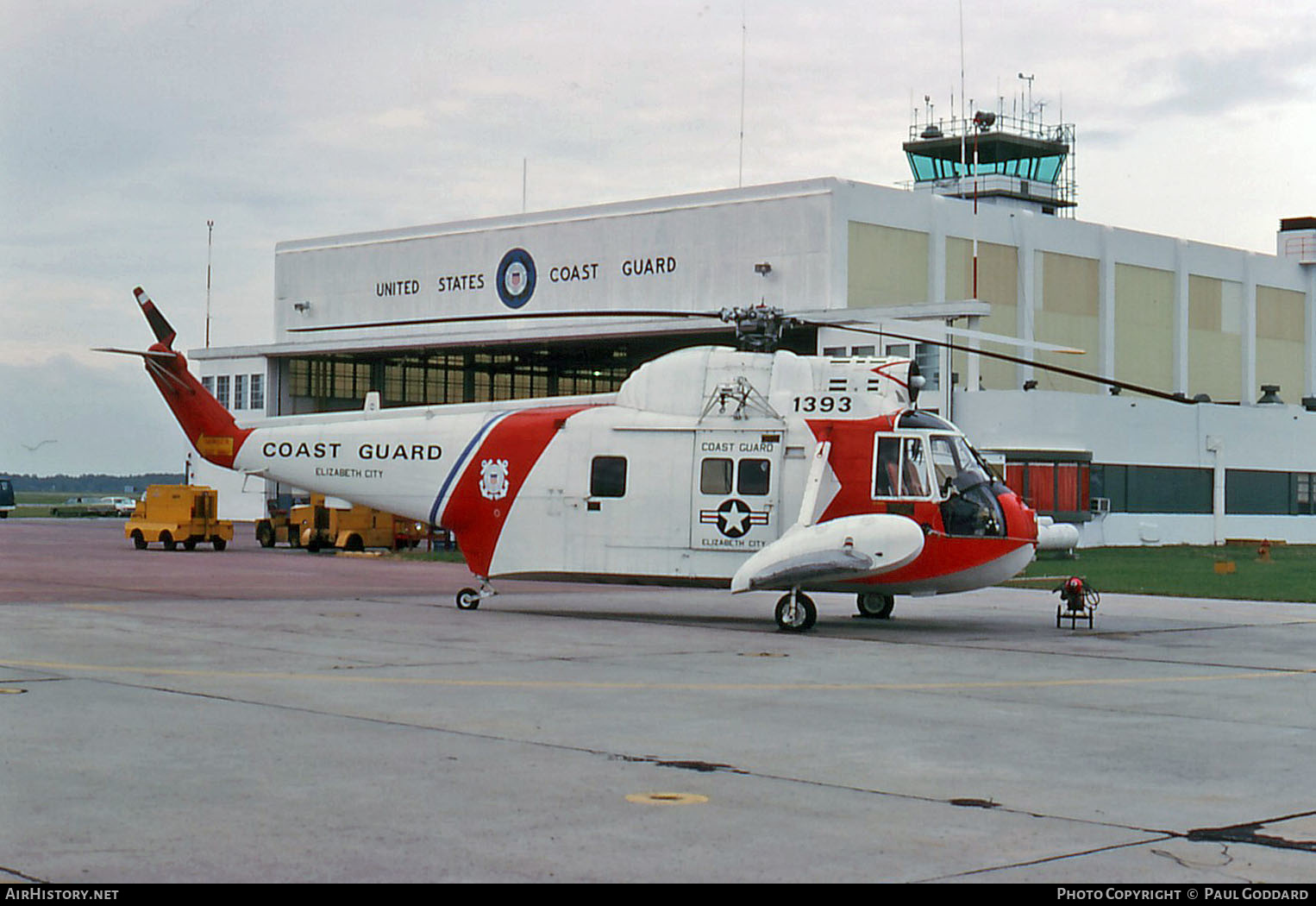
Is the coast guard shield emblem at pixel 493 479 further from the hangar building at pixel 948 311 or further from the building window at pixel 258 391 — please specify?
the building window at pixel 258 391

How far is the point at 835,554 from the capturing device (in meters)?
20.2

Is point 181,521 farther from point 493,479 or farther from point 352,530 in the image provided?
point 493,479

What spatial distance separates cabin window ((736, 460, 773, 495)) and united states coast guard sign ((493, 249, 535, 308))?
36.8 meters

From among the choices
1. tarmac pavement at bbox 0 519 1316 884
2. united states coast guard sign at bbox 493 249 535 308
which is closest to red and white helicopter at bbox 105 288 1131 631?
tarmac pavement at bbox 0 519 1316 884

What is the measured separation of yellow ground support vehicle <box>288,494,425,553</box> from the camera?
4556 centimetres

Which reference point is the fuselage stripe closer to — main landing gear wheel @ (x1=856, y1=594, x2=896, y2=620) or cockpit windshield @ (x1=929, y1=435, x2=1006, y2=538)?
main landing gear wheel @ (x1=856, y1=594, x2=896, y2=620)

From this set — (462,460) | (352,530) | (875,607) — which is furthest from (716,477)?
(352,530)

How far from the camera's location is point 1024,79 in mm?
69188

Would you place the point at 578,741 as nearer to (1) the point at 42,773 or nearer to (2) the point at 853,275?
(1) the point at 42,773

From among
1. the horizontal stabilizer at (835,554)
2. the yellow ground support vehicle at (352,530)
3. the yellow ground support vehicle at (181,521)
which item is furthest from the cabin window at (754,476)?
the yellow ground support vehicle at (181,521)

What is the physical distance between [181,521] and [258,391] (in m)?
18.2

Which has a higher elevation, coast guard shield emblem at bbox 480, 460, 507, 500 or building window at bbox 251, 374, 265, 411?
building window at bbox 251, 374, 265, 411

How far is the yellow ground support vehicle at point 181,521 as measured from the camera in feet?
A: 152
